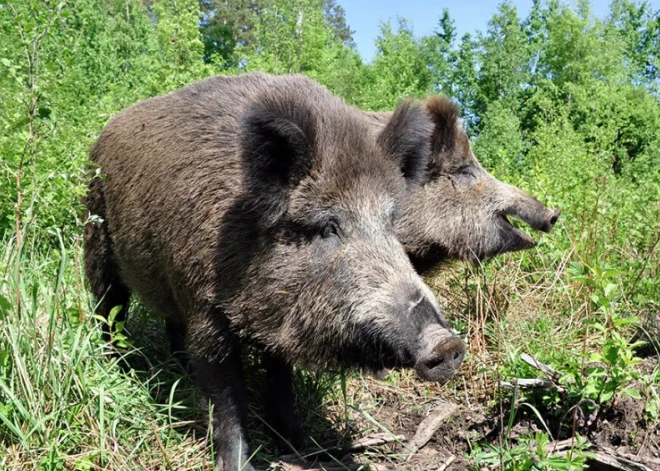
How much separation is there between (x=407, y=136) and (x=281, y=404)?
1756 millimetres

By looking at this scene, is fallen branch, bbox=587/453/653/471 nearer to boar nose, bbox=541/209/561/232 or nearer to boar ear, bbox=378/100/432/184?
boar ear, bbox=378/100/432/184

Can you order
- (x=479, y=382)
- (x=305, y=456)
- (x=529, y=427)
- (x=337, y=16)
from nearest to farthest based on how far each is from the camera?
1. (x=305, y=456)
2. (x=529, y=427)
3. (x=479, y=382)
4. (x=337, y=16)

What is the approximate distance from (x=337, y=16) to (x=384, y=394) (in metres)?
54.1

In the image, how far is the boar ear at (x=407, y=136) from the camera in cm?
385

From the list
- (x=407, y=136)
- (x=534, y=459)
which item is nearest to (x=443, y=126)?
(x=407, y=136)

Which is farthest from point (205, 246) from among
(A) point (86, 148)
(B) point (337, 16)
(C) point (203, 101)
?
(B) point (337, 16)

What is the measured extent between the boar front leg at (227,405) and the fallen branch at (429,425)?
3.33 ft

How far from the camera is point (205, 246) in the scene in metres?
3.61

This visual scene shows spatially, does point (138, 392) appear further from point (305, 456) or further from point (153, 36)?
point (153, 36)

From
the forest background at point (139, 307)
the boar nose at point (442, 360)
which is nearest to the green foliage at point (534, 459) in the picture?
the forest background at point (139, 307)

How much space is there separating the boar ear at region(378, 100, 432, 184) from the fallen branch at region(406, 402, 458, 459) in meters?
1.59

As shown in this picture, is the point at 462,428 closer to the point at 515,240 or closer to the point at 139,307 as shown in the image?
the point at 515,240

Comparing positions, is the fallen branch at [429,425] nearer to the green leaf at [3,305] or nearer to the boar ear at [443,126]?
the boar ear at [443,126]

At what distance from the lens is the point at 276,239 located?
350 cm
